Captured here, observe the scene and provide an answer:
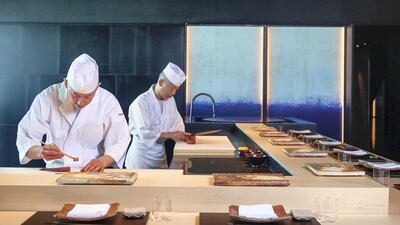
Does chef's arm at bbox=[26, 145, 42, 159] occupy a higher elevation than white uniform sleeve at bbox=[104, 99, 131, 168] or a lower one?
lower

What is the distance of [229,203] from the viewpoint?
85.0 inches

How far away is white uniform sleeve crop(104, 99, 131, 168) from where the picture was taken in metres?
3.15

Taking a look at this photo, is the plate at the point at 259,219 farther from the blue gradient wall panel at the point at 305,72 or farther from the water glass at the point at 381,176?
the blue gradient wall panel at the point at 305,72

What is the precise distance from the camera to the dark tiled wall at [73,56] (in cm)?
637

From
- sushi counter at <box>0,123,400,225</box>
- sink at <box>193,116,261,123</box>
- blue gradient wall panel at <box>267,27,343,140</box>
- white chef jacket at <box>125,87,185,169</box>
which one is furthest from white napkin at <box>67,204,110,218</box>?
blue gradient wall panel at <box>267,27,343,140</box>

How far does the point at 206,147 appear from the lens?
3918 millimetres

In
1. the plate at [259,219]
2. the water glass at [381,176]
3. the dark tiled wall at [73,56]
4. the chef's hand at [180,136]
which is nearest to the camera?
the plate at [259,219]

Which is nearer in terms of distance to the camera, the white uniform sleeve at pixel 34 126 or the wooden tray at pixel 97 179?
the wooden tray at pixel 97 179

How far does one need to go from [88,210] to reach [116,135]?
121 cm

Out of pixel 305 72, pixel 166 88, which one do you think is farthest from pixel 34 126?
pixel 305 72

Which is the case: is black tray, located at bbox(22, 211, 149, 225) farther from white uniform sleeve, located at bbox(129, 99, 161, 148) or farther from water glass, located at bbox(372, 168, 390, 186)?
white uniform sleeve, located at bbox(129, 99, 161, 148)

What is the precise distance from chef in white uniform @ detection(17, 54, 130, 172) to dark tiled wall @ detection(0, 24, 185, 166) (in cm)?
313

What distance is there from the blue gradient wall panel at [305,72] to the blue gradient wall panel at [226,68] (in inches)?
7.5

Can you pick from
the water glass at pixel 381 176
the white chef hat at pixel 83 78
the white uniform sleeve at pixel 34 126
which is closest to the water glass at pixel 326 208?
the water glass at pixel 381 176
